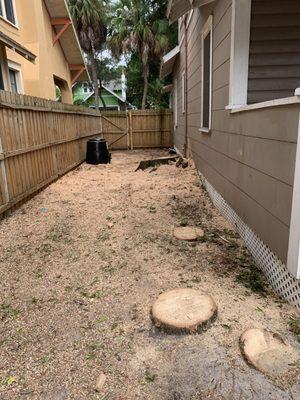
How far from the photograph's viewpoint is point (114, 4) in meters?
19.6

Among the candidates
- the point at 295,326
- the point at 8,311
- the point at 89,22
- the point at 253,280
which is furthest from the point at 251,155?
the point at 89,22

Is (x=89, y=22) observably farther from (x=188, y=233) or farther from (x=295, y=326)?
(x=295, y=326)

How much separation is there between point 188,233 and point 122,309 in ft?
5.15

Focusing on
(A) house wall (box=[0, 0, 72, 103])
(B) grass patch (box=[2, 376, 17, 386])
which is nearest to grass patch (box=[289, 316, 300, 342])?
(B) grass patch (box=[2, 376, 17, 386])

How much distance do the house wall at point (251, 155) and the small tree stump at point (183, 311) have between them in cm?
68

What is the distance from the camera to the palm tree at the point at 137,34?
16781mm

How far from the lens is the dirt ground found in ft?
5.59

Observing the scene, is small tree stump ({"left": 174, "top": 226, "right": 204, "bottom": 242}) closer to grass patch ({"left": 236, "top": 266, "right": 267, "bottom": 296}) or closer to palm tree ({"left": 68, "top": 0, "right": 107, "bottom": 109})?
grass patch ({"left": 236, "top": 266, "right": 267, "bottom": 296})

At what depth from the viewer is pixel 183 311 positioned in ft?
7.02

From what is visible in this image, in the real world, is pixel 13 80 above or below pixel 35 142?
above

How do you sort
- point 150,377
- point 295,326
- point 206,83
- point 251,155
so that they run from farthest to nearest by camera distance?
point 206,83, point 251,155, point 295,326, point 150,377

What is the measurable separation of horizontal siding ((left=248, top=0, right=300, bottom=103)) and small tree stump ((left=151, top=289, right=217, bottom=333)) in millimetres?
2894

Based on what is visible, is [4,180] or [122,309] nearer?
[122,309]

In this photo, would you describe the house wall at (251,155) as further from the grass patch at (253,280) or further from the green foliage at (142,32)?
the green foliage at (142,32)
